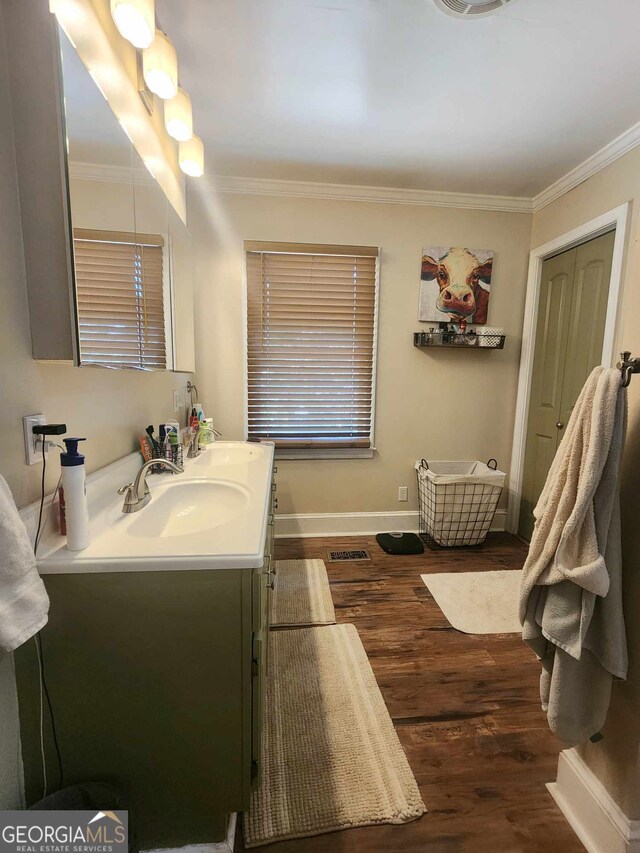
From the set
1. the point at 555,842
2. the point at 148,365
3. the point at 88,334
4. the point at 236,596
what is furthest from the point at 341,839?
the point at 148,365

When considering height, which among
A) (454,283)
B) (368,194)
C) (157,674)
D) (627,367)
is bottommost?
(157,674)

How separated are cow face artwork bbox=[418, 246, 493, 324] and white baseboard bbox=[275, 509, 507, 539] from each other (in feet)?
5.09

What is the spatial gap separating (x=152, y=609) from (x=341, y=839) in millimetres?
864

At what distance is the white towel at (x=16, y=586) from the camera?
0.63 m

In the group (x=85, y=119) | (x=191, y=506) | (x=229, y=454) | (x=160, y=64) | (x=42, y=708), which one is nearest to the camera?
(x=42, y=708)

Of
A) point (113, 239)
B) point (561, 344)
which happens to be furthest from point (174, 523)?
point (561, 344)

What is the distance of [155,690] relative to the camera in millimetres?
841

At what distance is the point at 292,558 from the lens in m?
2.46

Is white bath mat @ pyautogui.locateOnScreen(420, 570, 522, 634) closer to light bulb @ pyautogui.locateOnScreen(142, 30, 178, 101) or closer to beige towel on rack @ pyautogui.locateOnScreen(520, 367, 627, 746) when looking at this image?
beige towel on rack @ pyautogui.locateOnScreen(520, 367, 627, 746)

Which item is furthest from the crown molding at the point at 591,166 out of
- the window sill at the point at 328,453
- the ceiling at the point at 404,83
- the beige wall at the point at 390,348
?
the window sill at the point at 328,453

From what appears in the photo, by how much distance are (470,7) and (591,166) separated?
1376 mm

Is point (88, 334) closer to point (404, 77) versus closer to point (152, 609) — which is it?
point (152, 609)

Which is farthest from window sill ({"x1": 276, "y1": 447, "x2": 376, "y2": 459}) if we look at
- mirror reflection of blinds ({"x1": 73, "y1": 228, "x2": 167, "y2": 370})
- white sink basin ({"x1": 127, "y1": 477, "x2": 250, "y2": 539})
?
white sink basin ({"x1": 127, "y1": 477, "x2": 250, "y2": 539})

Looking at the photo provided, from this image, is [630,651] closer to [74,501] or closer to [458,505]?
[74,501]
